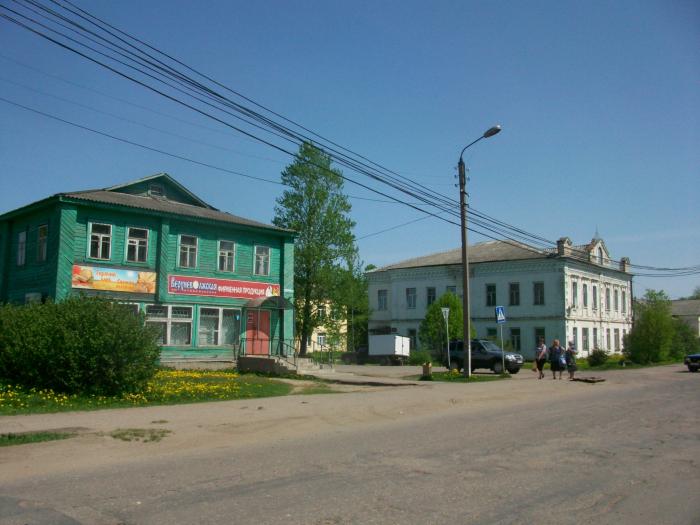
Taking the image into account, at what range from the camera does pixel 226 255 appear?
28641 mm

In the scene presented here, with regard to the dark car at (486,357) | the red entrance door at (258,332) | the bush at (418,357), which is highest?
the red entrance door at (258,332)

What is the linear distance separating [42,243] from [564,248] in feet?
119

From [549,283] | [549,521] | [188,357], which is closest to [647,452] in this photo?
[549,521]

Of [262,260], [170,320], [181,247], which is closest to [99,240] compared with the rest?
[181,247]

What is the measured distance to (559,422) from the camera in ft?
39.8

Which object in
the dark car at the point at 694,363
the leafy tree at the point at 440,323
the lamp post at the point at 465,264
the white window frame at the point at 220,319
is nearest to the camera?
the lamp post at the point at 465,264

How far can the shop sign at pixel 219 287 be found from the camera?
2680 centimetres

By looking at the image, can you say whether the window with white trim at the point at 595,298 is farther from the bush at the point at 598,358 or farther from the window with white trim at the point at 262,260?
the window with white trim at the point at 262,260

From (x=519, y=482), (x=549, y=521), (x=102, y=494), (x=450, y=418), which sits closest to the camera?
(x=549, y=521)

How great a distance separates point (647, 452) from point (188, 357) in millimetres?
20892

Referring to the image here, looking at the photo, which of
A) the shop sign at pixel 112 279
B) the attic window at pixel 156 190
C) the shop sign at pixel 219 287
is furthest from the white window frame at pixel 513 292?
the shop sign at pixel 112 279

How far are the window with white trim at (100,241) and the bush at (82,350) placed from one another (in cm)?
920

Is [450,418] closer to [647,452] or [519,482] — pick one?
[647,452]

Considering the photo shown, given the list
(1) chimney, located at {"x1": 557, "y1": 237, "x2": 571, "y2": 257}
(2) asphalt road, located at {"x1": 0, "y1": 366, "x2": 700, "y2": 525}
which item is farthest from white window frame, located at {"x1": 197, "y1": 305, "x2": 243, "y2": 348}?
(1) chimney, located at {"x1": 557, "y1": 237, "x2": 571, "y2": 257}
